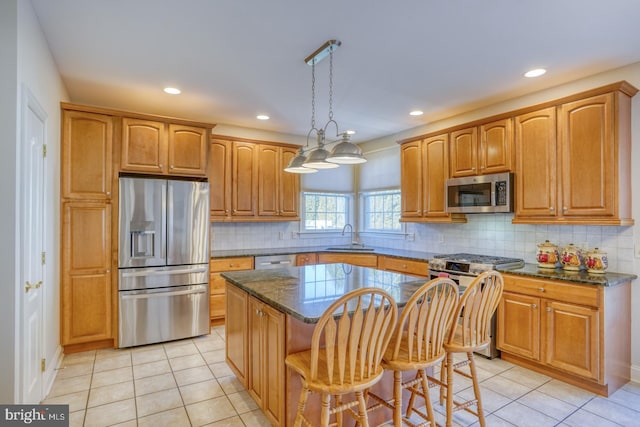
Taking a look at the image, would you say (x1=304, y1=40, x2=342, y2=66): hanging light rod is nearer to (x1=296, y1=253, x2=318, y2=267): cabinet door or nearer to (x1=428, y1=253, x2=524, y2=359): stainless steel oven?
(x1=428, y1=253, x2=524, y2=359): stainless steel oven

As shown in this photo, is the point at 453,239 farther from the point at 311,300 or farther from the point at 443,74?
the point at 311,300

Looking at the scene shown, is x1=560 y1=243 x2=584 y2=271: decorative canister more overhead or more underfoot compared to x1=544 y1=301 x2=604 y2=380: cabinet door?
more overhead

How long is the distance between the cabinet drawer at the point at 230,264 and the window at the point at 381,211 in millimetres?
2231

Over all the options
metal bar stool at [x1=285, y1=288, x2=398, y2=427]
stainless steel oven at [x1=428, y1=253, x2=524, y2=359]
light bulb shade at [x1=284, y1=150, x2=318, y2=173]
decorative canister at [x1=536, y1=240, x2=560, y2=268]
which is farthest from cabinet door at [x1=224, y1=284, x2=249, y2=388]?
decorative canister at [x1=536, y1=240, x2=560, y2=268]

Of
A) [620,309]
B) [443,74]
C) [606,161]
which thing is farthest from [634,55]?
[620,309]

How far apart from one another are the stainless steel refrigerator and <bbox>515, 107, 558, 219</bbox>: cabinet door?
3.34m

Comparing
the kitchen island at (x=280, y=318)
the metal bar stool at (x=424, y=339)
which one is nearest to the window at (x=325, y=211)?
the kitchen island at (x=280, y=318)

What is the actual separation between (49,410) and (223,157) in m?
3.10

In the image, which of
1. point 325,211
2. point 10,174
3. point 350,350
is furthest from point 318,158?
point 325,211

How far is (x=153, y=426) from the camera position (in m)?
2.24

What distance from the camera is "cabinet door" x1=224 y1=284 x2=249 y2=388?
2535mm

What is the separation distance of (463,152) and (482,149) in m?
0.23

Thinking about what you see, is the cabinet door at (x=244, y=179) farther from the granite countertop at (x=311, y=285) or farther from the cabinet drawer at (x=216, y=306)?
the granite countertop at (x=311, y=285)

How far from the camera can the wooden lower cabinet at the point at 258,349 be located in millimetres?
1995
